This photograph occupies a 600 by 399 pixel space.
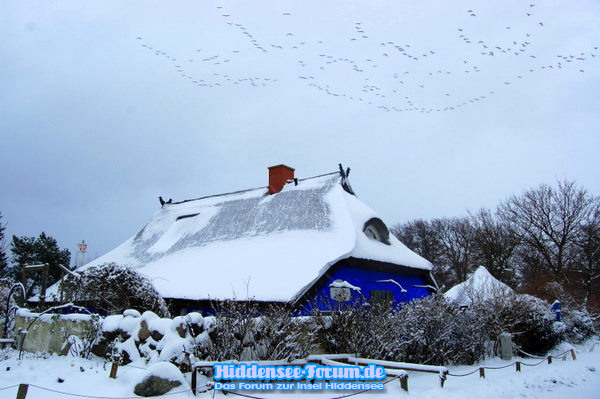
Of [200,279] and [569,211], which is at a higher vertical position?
[569,211]

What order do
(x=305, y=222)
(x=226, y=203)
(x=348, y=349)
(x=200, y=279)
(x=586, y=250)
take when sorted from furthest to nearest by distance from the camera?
(x=586, y=250) → (x=226, y=203) → (x=305, y=222) → (x=200, y=279) → (x=348, y=349)

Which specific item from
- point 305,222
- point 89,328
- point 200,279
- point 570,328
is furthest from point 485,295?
point 89,328

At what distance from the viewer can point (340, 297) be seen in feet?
33.4

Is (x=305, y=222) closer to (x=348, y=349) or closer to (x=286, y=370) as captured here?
(x=348, y=349)

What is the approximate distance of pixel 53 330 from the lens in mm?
9961

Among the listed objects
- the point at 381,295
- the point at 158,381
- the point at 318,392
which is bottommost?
the point at 318,392

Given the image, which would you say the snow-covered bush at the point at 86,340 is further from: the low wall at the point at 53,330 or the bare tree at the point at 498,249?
the bare tree at the point at 498,249

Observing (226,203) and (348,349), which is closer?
(348,349)

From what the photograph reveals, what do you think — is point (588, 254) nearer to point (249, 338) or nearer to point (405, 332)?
point (405, 332)

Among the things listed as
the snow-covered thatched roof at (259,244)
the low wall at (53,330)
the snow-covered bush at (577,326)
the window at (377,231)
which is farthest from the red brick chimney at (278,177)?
the snow-covered bush at (577,326)

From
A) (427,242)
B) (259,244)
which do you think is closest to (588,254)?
(427,242)

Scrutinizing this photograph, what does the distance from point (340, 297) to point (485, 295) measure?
7.29 metres

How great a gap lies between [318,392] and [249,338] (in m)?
1.64

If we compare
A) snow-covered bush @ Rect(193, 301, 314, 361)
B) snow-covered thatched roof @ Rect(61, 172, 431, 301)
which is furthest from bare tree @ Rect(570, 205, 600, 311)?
snow-covered bush @ Rect(193, 301, 314, 361)
